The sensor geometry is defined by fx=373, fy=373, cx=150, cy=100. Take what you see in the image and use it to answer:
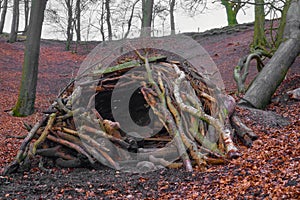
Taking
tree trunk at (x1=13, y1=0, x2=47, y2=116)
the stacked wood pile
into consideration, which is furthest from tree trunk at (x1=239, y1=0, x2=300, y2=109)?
tree trunk at (x1=13, y1=0, x2=47, y2=116)

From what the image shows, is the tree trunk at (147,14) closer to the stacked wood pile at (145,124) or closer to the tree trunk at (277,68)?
the tree trunk at (277,68)

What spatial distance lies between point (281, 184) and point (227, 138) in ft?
5.85

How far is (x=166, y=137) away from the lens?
5426mm

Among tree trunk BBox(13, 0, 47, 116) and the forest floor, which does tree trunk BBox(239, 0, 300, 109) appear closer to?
the forest floor

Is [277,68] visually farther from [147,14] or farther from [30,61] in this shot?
[30,61]

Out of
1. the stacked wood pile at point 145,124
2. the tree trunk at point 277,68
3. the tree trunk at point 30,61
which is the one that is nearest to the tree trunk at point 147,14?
the tree trunk at point 30,61

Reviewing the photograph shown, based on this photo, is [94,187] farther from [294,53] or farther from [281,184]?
[294,53]

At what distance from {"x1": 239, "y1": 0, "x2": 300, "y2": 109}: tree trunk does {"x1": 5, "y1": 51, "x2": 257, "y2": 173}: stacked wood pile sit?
1.67 m

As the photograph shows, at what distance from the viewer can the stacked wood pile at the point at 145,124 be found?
4883 millimetres

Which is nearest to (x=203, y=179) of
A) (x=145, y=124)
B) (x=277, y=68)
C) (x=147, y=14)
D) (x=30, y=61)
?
(x=145, y=124)

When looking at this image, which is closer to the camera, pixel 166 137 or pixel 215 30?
pixel 166 137

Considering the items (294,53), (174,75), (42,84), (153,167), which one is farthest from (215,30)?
(153,167)

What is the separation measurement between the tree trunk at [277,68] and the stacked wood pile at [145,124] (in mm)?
1669

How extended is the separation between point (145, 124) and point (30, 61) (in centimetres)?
474
